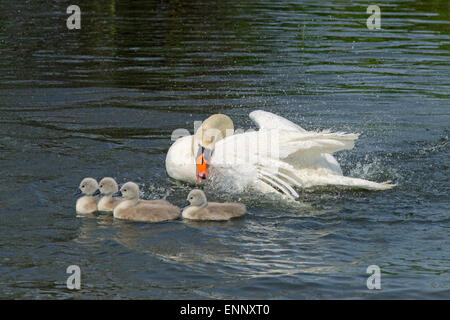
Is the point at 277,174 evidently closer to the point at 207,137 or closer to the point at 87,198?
the point at 207,137

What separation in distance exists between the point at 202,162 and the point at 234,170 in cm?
41

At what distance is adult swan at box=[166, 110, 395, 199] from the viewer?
A: 908 cm

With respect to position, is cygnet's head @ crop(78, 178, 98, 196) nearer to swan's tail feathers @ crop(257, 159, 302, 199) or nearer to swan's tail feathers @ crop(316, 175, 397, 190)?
swan's tail feathers @ crop(257, 159, 302, 199)

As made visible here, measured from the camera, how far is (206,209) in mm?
8484

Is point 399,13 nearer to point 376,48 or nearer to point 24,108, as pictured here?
point 376,48

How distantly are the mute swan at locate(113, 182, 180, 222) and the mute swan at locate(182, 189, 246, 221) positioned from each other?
0.18 metres

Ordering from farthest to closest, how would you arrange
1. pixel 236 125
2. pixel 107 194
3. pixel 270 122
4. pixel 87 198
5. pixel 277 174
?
pixel 236 125 → pixel 270 122 → pixel 277 174 → pixel 107 194 → pixel 87 198

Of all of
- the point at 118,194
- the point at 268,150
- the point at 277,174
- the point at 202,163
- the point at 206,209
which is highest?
the point at 268,150

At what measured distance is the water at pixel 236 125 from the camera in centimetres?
717

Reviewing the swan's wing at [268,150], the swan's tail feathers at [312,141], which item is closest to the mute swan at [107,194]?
the swan's wing at [268,150]

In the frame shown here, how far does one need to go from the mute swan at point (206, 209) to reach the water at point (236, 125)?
100mm

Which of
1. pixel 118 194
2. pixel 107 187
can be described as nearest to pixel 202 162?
pixel 118 194

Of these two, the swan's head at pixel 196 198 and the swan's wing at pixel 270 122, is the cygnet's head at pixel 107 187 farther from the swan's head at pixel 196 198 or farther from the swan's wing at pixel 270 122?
the swan's wing at pixel 270 122
